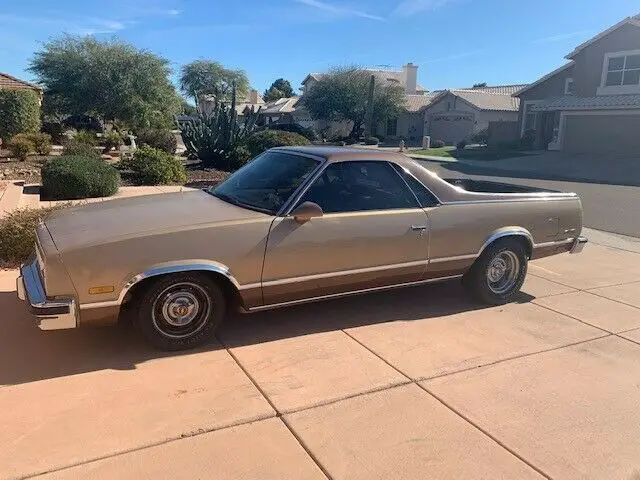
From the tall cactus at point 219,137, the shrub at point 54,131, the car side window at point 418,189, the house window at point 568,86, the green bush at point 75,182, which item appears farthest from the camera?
the house window at point 568,86

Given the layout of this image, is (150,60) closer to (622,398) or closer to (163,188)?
(163,188)

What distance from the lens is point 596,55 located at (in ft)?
109

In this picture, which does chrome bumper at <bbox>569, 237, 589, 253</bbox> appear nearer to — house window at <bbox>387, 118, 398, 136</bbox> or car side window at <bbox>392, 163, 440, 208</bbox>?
car side window at <bbox>392, 163, 440, 208</bbox>

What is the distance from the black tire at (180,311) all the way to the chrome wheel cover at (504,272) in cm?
289

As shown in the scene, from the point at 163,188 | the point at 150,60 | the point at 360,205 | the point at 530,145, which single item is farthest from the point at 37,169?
the point at 530,145

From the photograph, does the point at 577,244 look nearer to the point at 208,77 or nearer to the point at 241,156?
the point at 241,156

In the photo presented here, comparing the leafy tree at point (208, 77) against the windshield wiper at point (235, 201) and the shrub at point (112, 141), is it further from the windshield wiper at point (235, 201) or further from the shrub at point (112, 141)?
the windshield wiper at point (235, 201)

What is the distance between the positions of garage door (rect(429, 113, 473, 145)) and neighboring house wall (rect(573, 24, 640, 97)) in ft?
51.0

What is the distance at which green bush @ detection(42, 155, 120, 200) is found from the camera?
1012 cm

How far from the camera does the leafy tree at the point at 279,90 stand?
10231 cm

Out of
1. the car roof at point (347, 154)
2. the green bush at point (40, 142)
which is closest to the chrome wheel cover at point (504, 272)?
the car roof at point (347, 154)

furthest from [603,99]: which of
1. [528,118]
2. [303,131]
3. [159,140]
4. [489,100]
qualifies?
[159,140]

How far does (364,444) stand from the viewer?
10.5 ft

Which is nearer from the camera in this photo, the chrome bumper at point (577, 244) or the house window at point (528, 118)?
the chrome bumper at point (577, 244)
